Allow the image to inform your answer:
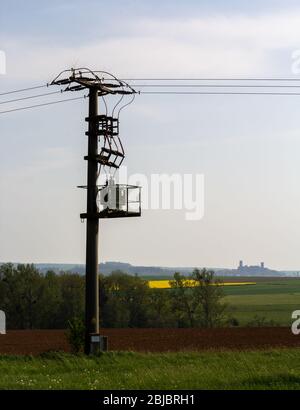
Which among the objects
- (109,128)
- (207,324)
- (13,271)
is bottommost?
(207,324)

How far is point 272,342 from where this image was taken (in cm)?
3369

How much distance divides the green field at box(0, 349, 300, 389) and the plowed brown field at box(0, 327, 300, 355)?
473 cm

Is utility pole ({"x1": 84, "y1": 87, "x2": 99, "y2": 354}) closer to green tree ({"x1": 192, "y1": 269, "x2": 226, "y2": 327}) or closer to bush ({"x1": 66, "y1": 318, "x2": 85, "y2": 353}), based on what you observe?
bush ({"x1": 66, "y1": 318, "x2": 85, "y2": 353})

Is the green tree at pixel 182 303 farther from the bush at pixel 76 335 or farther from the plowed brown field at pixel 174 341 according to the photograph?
the bush at pixel 76 335

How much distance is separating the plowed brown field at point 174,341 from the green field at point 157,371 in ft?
15.5

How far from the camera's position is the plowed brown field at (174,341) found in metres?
31.5

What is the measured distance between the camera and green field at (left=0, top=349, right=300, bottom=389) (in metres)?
18.3

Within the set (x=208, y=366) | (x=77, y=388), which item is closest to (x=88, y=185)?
(x=208, y=366)

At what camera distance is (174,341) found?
3566 centimetres

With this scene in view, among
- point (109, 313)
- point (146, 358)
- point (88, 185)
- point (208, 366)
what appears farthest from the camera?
point (109, 313)

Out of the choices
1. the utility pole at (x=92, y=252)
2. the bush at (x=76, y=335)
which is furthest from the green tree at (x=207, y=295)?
the utility pole at (x=92, y=252)
